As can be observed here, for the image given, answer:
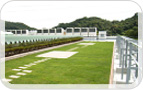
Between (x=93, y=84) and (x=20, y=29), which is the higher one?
(x=20, y=29)

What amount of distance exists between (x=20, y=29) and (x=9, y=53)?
15.9m

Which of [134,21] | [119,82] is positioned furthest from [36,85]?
[134,21]

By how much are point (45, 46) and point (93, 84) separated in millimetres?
7171

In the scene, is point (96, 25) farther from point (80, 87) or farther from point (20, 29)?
point (80, 87)

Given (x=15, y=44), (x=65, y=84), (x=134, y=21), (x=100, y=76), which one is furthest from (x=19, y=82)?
(x=134, y=21)

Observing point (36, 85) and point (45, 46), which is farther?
point (45, 46)

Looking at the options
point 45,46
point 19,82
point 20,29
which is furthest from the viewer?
point 20,29

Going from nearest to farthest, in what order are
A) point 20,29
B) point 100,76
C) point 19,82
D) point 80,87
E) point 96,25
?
point 80,87 < point 19,82 < point 100,76 < point 20,29 < point 96,25

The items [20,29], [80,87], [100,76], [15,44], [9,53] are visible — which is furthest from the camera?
[20,29]

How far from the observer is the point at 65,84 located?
3.21 meters

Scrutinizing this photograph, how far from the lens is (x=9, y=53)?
6.26 m

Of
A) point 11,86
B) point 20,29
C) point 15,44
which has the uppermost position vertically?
point 20,29

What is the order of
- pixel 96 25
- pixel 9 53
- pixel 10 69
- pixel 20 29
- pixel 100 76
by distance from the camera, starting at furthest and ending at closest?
pixel 96 25, pixel 20 29, pixel 9 53, pixel 10 69, pixel 100 76

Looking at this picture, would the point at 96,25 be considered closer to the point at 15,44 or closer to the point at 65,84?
the point at 15,44
